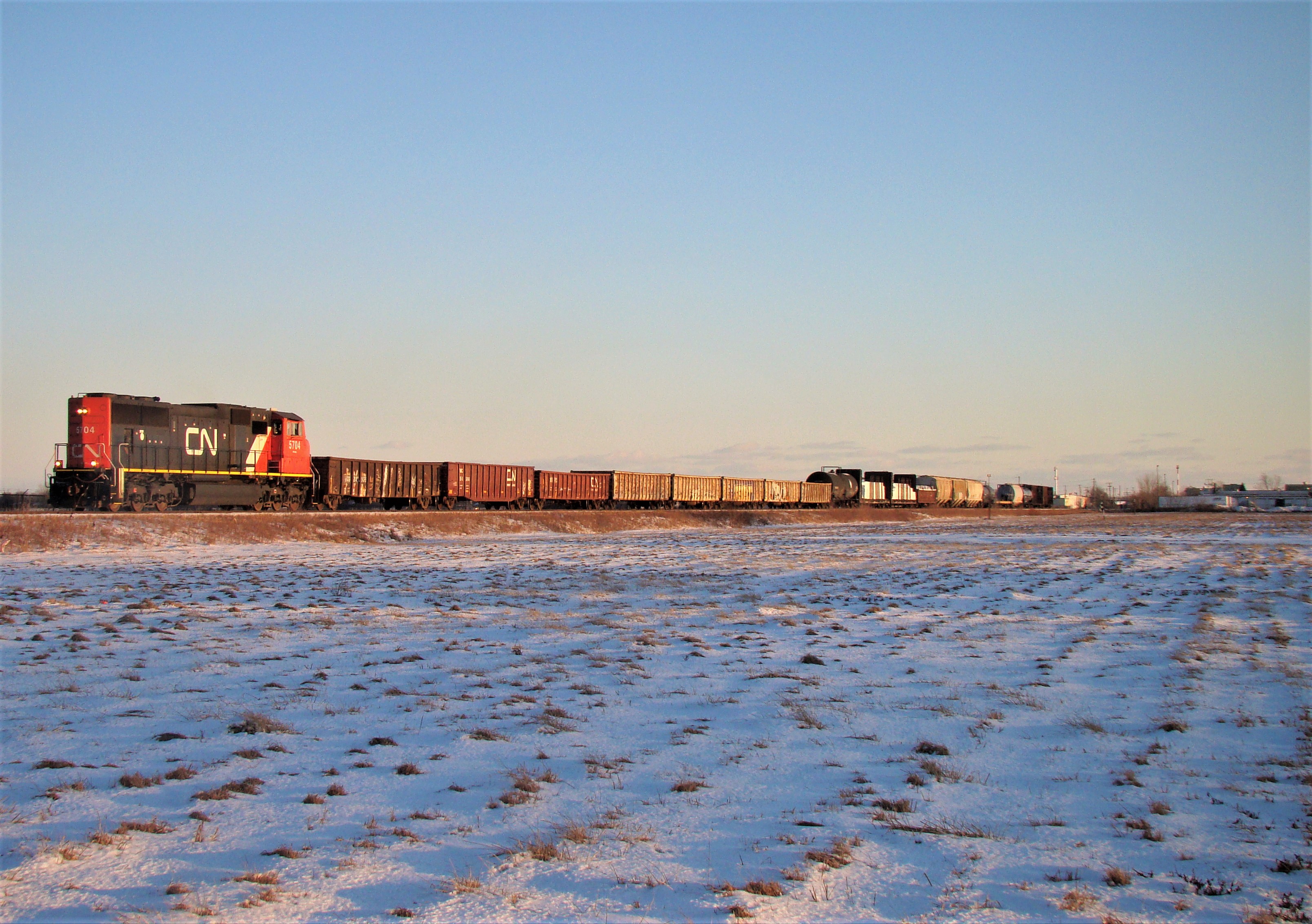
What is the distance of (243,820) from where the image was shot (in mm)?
5836

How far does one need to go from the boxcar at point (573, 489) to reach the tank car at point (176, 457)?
60.6ft

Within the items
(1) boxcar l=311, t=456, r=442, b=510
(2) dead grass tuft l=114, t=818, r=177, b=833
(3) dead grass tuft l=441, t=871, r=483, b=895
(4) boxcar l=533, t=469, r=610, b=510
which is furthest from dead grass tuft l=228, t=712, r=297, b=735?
(4) boxcar l=533, t=469, r=610, b=510

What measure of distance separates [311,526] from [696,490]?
4174 centimetres

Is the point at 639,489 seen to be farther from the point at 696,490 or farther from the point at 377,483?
the point at 377,483

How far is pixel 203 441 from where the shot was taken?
37.1m

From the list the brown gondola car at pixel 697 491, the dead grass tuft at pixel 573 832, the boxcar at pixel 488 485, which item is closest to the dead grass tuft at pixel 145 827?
the dead grass tuft at pixel 573 832

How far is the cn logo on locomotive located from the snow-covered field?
70.3 ft

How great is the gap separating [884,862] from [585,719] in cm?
376

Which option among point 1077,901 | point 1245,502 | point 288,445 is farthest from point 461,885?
point 1245,502

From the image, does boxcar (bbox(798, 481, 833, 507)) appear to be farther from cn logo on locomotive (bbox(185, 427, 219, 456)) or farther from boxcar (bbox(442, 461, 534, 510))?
cn logo on locomotive (bbox(185, 427, 219, 456))

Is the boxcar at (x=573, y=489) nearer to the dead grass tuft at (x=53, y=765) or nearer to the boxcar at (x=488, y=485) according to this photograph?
the boxcar at (x=488, y=485)

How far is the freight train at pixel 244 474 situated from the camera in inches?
1308

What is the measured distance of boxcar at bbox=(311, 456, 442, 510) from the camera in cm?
4384

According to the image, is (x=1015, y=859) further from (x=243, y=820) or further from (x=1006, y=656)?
(x=1006, y=656)
